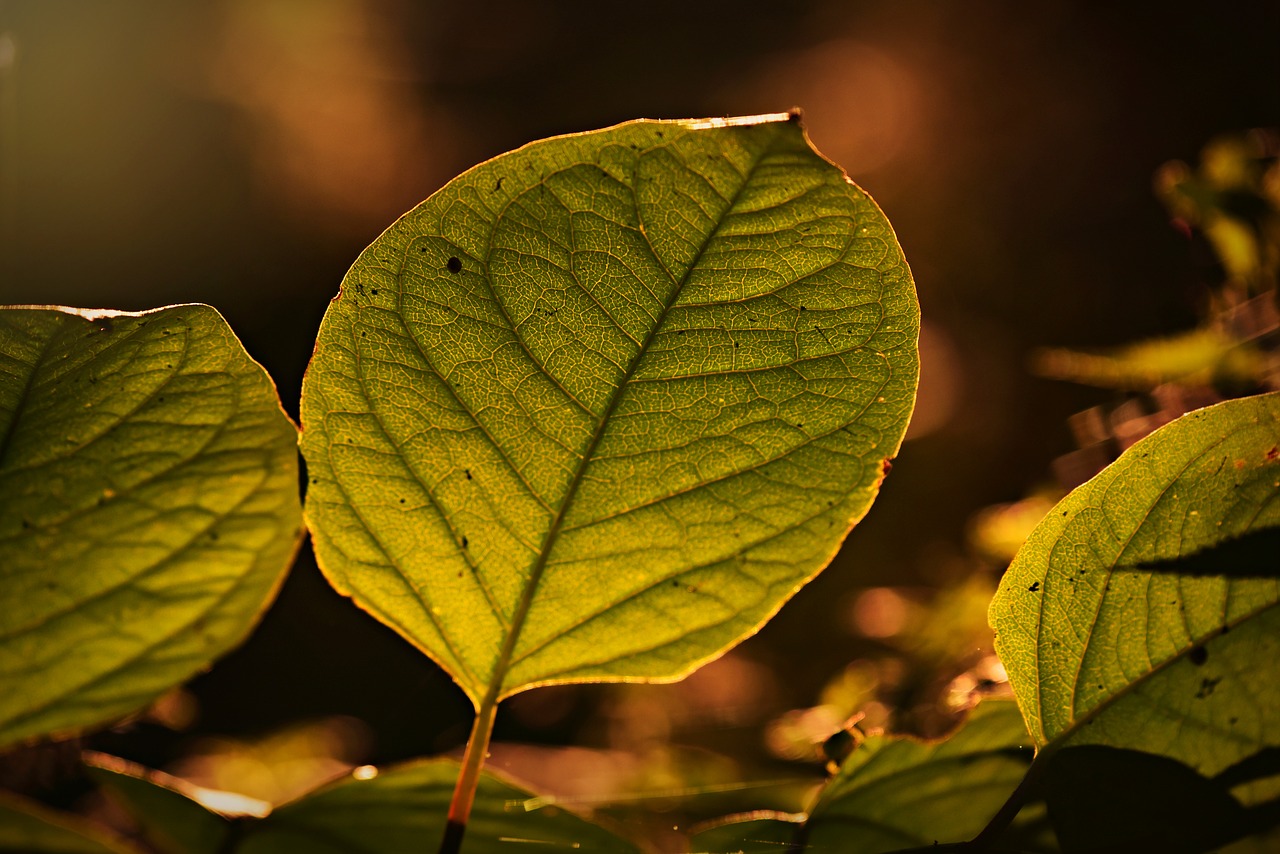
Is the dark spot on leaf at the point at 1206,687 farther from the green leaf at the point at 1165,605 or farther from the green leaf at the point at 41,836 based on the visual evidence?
the green leaf at the point at 41,836

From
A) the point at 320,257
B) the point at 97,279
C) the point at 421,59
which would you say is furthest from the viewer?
the point at 421,59

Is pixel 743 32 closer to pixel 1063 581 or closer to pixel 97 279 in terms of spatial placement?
pixel 97 279

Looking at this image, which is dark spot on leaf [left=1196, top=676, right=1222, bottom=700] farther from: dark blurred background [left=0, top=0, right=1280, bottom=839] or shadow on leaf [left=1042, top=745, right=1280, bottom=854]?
dark blurred background [left=0, top=0, right=1280, bottom=839]

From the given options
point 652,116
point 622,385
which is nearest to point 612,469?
point 622,385

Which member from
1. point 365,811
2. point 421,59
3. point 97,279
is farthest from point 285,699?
point 421,59

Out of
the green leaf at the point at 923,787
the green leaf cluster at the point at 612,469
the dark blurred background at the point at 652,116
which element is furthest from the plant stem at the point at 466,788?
the dark blurred background at the point at 652,116

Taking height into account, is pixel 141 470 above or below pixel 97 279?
below
